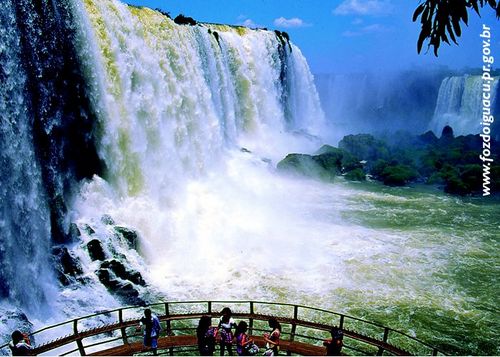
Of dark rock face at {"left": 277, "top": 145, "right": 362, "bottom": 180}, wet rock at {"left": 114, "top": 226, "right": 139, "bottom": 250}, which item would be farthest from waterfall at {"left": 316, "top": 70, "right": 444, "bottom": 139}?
wet rock at {"left": 114, "top": 226, "right": 139, "bottom": 250}

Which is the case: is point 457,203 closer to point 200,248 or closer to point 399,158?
point 399,158

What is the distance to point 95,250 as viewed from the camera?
44.3 ft

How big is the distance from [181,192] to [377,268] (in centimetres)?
893

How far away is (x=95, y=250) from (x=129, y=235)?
4.54 ft

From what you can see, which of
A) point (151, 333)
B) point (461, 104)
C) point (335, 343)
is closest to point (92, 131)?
point (151, 333)

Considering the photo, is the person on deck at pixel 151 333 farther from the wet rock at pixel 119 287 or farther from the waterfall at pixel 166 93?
the waterfall at pixel 166 93

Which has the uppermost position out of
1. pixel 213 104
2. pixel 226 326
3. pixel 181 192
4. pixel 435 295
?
pixel 213 104

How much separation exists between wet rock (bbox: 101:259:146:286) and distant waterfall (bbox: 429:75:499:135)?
123 ft

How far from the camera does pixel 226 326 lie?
7.14 m

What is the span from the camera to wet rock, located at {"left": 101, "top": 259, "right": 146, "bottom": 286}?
43.1 ft

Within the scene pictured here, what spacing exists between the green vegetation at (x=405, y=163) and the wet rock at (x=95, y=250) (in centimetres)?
1676

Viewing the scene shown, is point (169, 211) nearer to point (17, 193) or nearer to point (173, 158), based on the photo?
point (173, 158)

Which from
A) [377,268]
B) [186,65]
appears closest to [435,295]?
[377,268]

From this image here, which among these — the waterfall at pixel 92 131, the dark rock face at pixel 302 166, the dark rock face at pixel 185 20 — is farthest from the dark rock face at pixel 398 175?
the dark rock face at pixel 185 20
